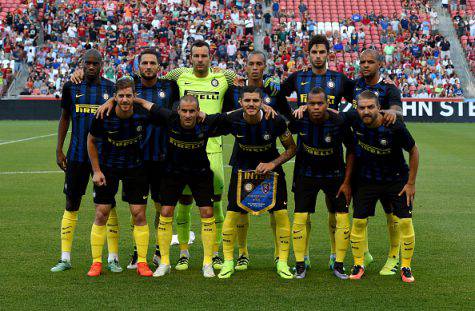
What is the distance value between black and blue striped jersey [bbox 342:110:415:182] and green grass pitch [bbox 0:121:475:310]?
103 centimetres

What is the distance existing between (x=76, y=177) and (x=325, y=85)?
2.84 m

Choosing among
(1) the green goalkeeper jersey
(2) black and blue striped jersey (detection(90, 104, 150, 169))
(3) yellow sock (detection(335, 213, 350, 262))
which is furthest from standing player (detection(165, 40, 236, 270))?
(3) yellow sock (detection(335, 213, 350, 262))

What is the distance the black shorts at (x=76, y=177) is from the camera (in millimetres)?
8781

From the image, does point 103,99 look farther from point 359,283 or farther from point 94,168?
point 359,283

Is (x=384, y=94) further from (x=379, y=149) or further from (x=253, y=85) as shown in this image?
(x=253, y=85)

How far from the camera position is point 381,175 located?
8430mm

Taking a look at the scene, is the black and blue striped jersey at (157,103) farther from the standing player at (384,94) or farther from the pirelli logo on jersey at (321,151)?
the standing player at (384,94)

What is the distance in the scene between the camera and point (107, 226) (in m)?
8.90

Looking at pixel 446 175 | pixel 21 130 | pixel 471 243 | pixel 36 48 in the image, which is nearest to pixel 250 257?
pixel 471 243

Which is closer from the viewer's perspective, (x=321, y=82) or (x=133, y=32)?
(x=321, y=82)

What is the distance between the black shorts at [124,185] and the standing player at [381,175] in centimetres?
220

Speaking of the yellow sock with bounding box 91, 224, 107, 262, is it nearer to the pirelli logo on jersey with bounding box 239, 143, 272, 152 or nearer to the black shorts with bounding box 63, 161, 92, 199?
the black shorts with bounding box 63, 161, 92, 199

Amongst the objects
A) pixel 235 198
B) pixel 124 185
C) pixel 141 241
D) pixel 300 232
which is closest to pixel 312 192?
pixel 300 232

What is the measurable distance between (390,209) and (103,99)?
3239 mm
